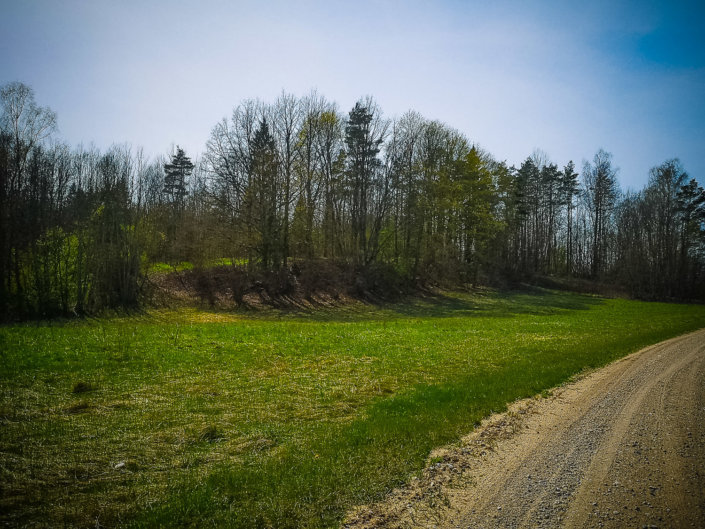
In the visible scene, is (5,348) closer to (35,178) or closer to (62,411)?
(62,411)

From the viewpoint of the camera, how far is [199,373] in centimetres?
944

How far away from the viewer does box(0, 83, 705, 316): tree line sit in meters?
20.6

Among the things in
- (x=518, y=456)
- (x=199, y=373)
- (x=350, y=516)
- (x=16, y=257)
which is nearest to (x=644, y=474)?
(x=518, y=456)

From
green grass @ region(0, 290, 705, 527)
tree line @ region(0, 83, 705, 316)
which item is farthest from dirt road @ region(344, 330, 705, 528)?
tree line @ region(0, 83, 705, 316)

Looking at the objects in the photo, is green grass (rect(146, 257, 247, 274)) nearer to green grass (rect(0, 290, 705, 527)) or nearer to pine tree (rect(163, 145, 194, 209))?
green grass (rect(0, 290, 705, 527))

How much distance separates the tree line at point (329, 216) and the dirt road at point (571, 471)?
22.5 metres

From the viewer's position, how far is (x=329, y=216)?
3878 centimetres

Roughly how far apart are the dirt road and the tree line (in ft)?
73.8

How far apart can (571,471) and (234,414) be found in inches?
227

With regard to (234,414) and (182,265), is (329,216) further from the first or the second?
(234,414)

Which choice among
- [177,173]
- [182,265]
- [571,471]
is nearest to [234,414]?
[571,471]

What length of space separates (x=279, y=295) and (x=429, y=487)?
26.1 m

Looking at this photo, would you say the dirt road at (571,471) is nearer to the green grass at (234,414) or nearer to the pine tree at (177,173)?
the green grass at (234,414)

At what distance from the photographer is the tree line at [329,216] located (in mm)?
20609
